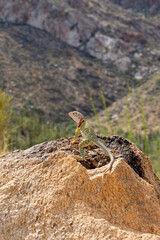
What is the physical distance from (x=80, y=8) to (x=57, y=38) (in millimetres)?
4677

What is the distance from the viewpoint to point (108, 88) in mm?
25156

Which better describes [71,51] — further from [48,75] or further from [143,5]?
[143,5]

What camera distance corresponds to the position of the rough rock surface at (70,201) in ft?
5.26

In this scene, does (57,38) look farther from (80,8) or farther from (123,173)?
(123,173)

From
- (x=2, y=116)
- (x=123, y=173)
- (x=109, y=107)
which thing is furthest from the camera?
(x=109, y=107)

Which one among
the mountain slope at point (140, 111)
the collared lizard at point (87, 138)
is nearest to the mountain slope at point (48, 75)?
the mountain slope at point (140, 111)

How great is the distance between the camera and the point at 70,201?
5.61ft

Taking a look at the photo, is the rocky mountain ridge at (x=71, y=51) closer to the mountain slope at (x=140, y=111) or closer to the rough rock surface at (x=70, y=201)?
the mountain slope at (x=140, y=111)

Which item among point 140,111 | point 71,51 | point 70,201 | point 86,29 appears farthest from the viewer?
point 86,29

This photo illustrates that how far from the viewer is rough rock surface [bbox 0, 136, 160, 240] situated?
160 cm

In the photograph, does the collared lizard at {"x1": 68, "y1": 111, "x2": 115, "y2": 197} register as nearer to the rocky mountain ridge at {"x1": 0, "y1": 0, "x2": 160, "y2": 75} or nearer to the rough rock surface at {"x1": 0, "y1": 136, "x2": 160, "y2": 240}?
the rough rock surface at {"x1": 0, "y1": 136, "x2": 160, "y2": 240}

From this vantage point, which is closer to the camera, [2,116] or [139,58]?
[2,116]

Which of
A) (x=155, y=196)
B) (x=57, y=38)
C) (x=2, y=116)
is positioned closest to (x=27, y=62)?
(x=57, y=38)

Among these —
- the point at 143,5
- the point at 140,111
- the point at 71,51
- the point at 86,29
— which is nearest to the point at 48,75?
the point at 71,51
